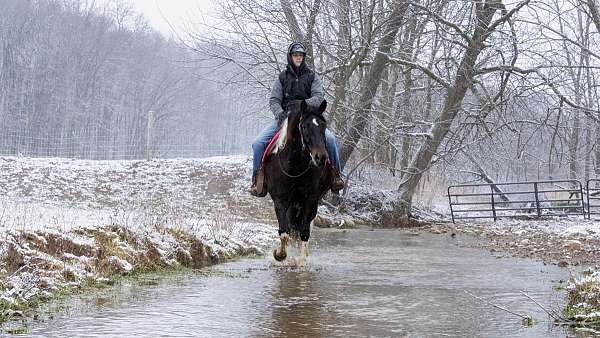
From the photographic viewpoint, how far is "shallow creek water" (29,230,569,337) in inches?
228

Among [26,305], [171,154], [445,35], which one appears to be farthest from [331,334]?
[171,154]

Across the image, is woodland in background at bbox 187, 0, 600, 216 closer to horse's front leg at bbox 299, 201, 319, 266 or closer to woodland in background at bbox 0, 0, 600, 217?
woodland in background at bbox 0, 0, 600, 217

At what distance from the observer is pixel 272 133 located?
439 inches

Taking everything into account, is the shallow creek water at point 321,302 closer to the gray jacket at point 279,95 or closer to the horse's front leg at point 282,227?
the horse's front leg at point 282,227

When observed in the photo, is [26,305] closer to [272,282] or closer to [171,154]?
[272,282]

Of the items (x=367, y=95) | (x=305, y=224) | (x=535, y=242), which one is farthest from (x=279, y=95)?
(x=367, y=95)

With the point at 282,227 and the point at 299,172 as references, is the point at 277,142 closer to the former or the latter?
the point at 299,172

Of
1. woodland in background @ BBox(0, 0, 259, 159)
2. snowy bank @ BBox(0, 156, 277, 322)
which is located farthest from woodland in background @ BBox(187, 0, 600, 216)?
woodland in background @ BBox(0, 0, 259, 159)

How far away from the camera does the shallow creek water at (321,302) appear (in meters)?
5.79

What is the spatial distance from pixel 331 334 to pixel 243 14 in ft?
61.5

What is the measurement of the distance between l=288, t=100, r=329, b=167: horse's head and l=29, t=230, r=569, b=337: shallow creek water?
145 cm

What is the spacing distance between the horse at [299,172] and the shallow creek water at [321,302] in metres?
0.63

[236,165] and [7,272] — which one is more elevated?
[236,165]

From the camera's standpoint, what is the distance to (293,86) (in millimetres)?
10938
